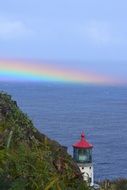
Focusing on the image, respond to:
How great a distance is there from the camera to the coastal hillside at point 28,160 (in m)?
5.44

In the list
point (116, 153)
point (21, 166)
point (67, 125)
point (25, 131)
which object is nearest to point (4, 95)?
point (25, 131)

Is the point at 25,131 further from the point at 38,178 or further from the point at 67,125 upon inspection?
the point at 67,125

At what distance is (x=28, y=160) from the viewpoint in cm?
580

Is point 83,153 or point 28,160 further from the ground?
point 28,160

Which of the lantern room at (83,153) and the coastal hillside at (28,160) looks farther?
the lantern room at (83,153)

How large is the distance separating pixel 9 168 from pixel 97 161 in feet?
222

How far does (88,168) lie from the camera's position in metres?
36.2

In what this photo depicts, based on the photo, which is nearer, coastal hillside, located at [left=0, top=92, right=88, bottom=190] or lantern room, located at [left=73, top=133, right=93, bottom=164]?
coastal hillside, located at [left=0, top=92, right=88, bottom=190]

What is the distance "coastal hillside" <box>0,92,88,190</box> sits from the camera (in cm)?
544

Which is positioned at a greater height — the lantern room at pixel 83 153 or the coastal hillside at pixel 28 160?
the coastal hillside at pixel 28 160

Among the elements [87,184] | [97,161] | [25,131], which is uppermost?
[25,131]

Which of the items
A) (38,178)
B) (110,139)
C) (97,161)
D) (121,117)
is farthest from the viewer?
(121,117)

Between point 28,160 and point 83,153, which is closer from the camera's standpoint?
point 28,160

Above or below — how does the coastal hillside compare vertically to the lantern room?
above
